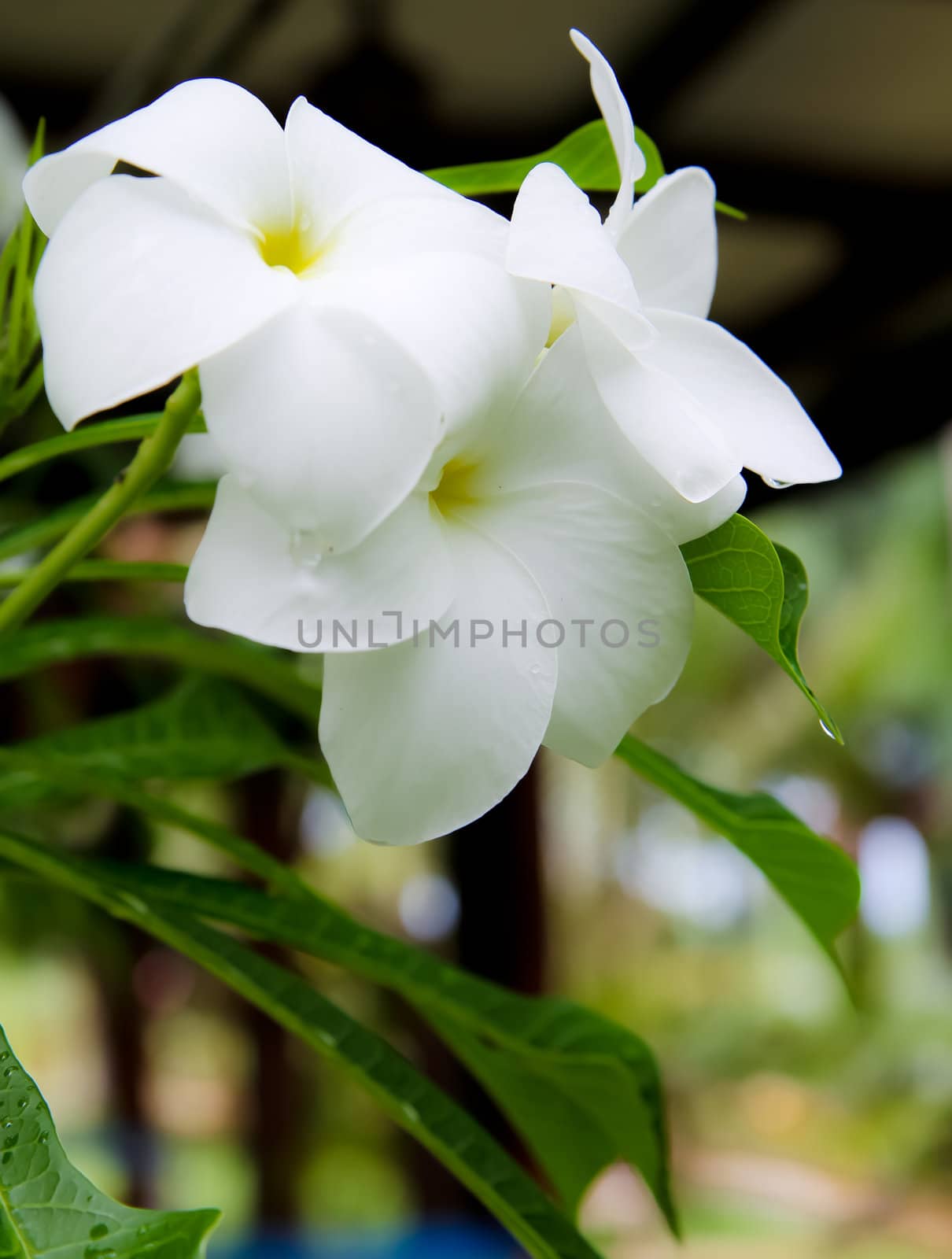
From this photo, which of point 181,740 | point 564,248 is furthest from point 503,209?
point 564,248

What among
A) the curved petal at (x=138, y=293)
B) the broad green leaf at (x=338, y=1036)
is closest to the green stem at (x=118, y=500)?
the curved petal at (x=138, y=293)

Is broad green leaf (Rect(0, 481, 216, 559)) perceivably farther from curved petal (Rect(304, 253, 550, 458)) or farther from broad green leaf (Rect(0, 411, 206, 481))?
curved petal (Rect(304, 253, 550, 458))

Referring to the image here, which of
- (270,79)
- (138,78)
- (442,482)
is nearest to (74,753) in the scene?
(442,482)

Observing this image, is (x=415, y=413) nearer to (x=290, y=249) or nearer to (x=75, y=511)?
(x=290, y=249)

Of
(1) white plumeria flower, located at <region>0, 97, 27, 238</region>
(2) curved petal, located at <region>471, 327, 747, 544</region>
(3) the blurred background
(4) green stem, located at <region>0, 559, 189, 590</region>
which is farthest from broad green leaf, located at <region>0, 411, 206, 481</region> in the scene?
(1) white plumeria flower, located at <region>0, 97, 27, 238</region>

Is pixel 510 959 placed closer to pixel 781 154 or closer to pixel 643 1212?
pixel 781 154

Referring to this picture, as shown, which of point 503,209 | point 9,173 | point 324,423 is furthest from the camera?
point 503,209
